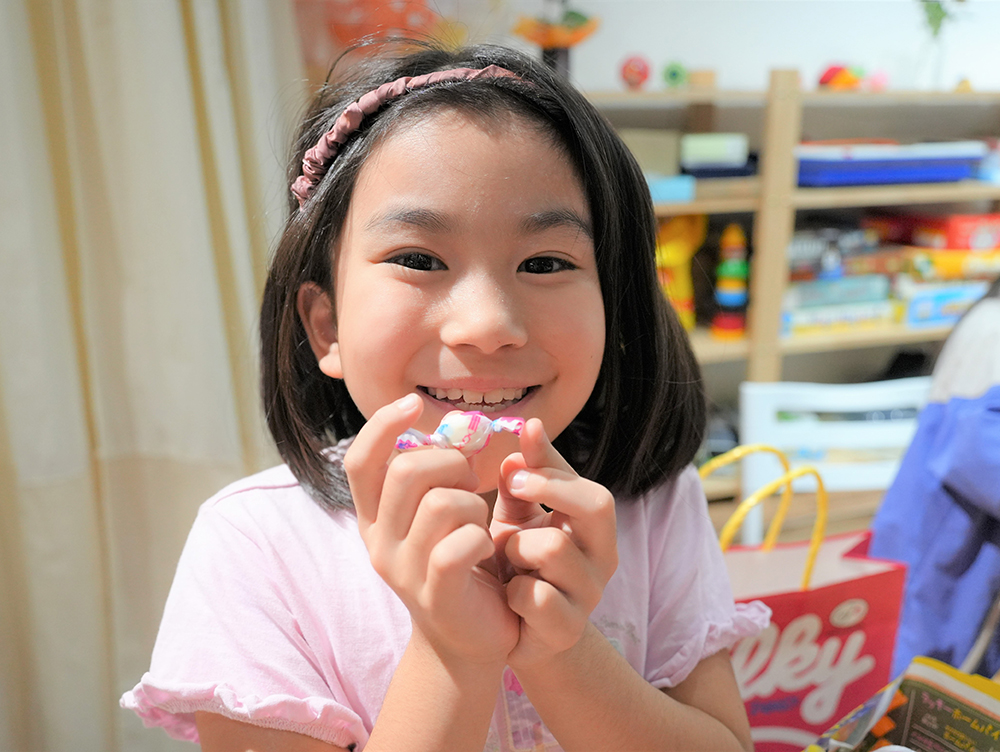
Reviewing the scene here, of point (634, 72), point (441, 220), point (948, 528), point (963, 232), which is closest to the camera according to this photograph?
point (441, 220)

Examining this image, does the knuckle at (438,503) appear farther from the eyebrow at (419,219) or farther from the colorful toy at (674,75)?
the colorful toy at (674,75)

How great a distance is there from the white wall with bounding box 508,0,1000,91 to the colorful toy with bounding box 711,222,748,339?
1.63 feet

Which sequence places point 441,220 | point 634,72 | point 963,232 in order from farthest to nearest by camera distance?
point 963,232
point 634,72
point 441,220

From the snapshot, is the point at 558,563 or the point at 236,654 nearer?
the point at 558,563

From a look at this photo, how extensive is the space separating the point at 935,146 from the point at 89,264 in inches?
85.8

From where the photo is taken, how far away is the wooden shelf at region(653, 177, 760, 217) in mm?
1935

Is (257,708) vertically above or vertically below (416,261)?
below

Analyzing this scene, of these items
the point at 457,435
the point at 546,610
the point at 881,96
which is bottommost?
the point at 546,610

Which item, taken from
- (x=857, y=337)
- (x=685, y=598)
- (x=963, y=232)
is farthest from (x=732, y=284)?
(x=685, y=598)

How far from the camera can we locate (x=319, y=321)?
692mm

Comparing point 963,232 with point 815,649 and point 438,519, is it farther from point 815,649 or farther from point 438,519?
point 438,519

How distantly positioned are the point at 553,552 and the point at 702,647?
0.97 ft

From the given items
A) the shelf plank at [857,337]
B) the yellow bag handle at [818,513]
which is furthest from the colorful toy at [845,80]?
the yellow bag handle at [818,513]

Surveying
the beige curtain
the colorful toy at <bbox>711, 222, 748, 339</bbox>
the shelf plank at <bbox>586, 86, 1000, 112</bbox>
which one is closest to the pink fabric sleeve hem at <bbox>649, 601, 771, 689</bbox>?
the beige curtain
